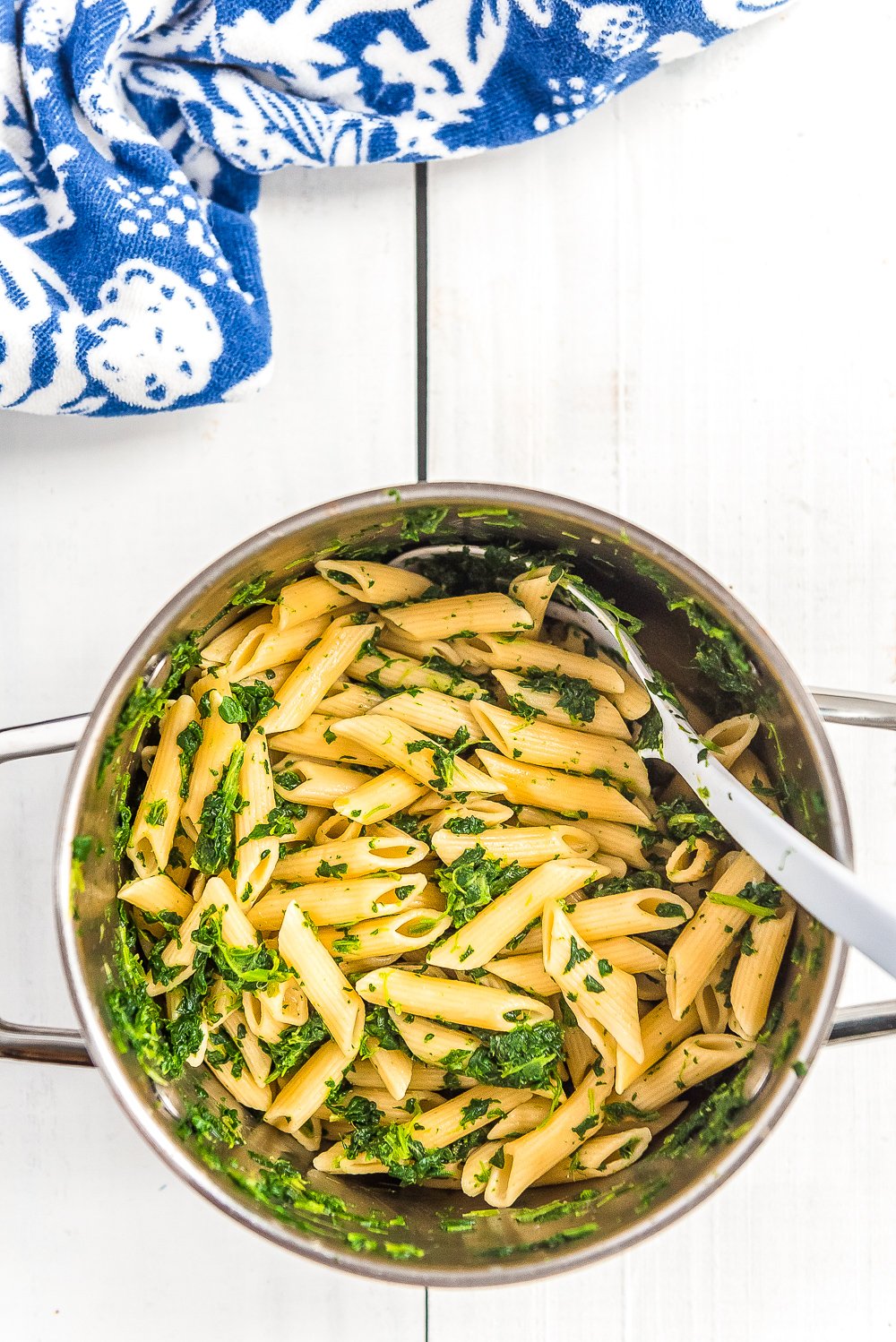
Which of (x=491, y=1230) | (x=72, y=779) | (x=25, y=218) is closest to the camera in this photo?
(x=72, y=779)

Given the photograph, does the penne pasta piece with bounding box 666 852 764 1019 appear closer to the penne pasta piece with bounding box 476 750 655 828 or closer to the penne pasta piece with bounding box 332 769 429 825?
the penne pasta piece with bounding box 476 750 655 828

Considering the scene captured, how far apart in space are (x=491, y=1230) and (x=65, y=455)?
2.65ft

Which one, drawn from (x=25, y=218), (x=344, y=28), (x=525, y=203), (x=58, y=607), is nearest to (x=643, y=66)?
(x=525, y=203)

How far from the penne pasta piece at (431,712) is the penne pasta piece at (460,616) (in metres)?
0.05

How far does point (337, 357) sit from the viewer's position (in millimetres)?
1005

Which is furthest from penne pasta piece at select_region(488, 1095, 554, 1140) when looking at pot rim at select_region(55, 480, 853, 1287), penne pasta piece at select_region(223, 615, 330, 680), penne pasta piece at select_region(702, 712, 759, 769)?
penne pasta piece at select_region(223, 615, 330, 680)

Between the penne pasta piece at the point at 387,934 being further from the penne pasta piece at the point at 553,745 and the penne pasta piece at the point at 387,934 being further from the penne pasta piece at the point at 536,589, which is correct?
the penne pasta piece at the point at 536,589

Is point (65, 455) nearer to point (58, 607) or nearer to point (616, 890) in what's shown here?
point (58, 607)

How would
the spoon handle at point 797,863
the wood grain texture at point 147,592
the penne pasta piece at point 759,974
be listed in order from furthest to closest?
the wood grain texture at point 147,592 < the penne pasta piece at point 759,974 < the spoon handle at point 797,863

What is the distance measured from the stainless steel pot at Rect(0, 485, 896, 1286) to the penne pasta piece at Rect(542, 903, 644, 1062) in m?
0.10

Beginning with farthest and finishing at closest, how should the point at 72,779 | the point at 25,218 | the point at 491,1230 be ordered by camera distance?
the point at 25,218, the point at 491,1230, the point at 72,779

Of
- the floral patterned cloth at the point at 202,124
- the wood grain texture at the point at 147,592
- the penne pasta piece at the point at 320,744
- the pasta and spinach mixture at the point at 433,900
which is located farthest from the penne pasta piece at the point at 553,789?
the floral patterned cloth at the point at 202,124

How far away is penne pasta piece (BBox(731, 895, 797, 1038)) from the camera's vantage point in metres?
0.82

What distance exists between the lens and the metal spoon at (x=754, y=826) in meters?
0.67
